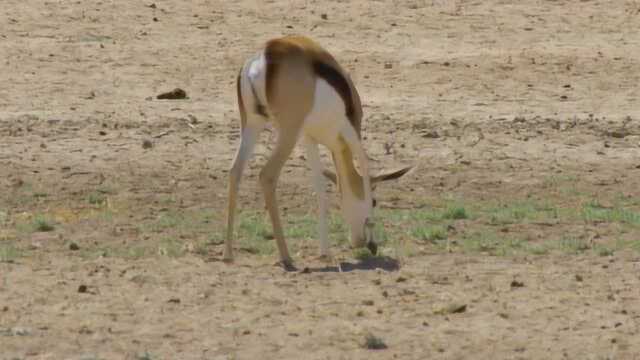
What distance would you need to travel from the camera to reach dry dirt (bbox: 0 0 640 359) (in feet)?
32.3

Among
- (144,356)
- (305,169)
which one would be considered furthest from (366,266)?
(305,169)

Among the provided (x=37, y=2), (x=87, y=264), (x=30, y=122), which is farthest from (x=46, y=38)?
(x=87, y=264)

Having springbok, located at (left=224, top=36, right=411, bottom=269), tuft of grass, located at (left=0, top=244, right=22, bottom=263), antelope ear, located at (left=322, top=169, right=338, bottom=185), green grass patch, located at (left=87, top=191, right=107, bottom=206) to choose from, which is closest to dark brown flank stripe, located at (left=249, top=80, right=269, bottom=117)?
springbok, located at (left=224, top=36, right=411, bottom=269)

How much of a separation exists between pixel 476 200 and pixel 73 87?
5.51m

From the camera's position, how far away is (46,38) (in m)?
19.6

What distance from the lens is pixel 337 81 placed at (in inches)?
461

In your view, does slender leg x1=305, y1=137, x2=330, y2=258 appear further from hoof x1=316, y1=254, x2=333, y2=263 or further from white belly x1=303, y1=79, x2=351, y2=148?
white belly x1=303, y1=79, x2=351, y2=148

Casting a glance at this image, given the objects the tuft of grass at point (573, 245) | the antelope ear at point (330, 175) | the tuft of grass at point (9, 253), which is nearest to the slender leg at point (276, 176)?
A: the antelope ear at point (330, 175)

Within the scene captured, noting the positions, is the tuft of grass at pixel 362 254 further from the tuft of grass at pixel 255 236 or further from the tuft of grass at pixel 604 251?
the tuft of grass at pixel 604 251

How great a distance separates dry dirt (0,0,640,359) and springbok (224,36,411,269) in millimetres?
372

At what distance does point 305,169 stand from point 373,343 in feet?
19.6

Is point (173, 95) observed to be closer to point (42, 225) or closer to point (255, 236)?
point (42, 225)

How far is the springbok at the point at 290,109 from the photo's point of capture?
456 inches

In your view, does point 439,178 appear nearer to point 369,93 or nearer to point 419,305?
point 369,93
